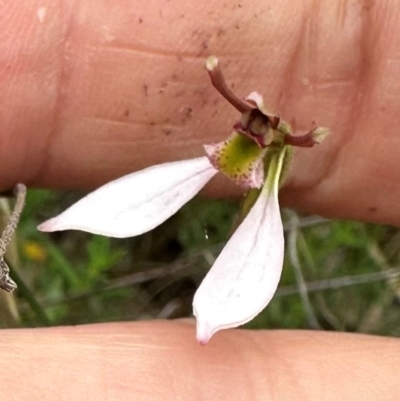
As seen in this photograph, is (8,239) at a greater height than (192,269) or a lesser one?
greater

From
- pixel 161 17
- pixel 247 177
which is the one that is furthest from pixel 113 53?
pixel 247 177

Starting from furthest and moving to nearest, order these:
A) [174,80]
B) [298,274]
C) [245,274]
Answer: [298,274] → [174,80] → [245,274]

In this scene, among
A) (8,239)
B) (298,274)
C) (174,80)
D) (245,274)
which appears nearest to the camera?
(245,274)

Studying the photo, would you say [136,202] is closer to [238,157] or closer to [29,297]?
[238,157]

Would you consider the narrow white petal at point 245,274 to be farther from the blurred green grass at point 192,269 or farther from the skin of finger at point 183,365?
the blurred green grass at point 192,269

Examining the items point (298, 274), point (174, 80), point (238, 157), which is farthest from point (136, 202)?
point (298, 274)

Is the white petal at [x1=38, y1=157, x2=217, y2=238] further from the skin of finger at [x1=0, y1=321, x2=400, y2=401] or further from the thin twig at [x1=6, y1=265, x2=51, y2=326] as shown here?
the thin twig at [x1=6, y1=265, x2=51, y2=326]
